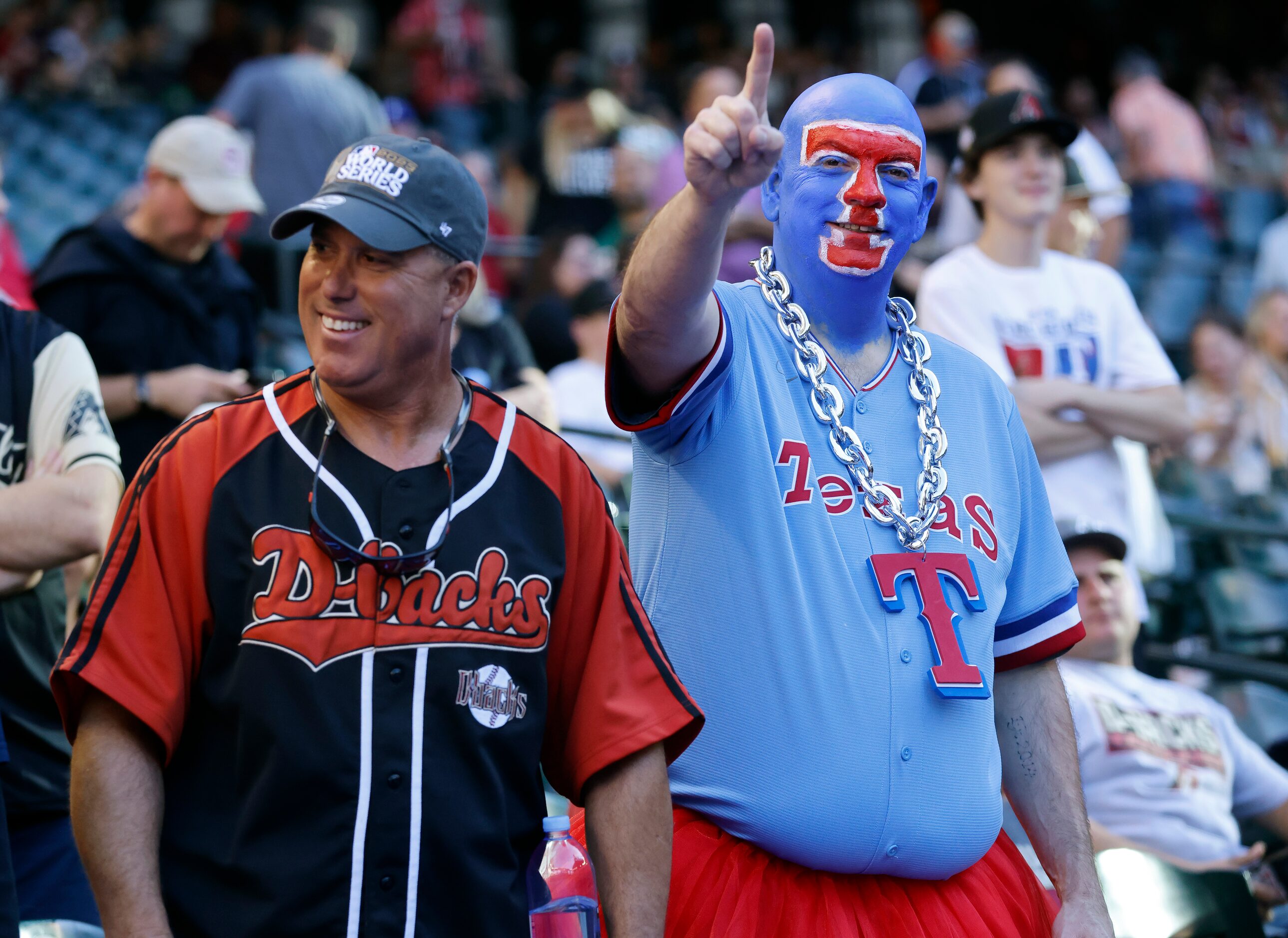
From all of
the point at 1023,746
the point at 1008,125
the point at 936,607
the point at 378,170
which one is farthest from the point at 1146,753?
the point at 378,170

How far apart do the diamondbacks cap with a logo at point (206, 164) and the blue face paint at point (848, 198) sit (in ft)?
8.75

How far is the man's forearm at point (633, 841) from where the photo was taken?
2.18 m

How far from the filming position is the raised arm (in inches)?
82.0

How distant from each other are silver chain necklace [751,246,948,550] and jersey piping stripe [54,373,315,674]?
3.15 ft

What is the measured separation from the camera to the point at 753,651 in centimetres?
240

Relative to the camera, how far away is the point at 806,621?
2379 millimetres

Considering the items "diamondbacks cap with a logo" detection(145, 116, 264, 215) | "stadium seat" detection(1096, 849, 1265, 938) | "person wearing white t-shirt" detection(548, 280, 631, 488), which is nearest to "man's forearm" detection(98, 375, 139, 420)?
"diamondbacks cap with a logo" detection(145, 116, 264, 215)

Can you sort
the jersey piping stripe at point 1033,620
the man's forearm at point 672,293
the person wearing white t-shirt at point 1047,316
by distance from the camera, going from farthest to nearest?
the person wearing white t-shirt at point 1047,316 → the jersey piping stripe at point 1033,620 → the man's forearm at point 672,293

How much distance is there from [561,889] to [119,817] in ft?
2.24

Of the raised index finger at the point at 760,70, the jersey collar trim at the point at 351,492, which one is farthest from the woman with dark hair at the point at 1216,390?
the jersey collar trim at the point at 351,492

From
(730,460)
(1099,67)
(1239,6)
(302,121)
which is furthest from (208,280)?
(1239,6)

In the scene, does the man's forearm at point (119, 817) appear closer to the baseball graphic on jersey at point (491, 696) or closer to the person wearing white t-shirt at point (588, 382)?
the baseball graphic on jersey at point (491, 696)

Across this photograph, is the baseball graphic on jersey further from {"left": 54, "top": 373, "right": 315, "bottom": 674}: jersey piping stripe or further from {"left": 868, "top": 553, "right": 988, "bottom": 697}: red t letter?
{"left": 868, "top": 553, "right": 988, "bottom": 697}: red t letter

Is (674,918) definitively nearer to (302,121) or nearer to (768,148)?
(768,148)
